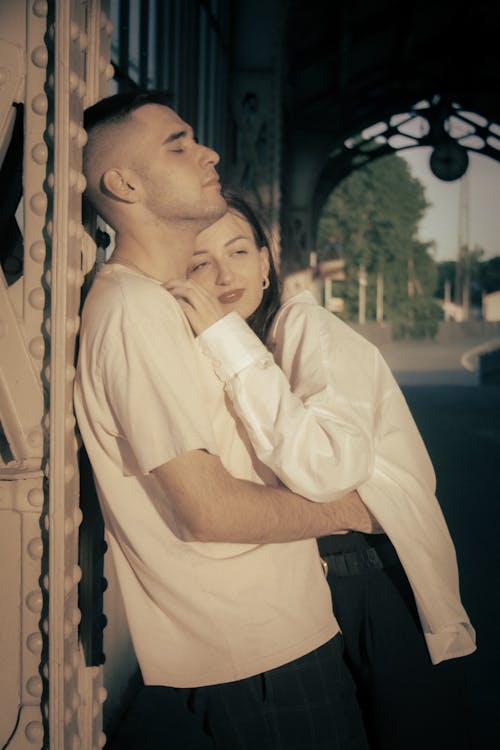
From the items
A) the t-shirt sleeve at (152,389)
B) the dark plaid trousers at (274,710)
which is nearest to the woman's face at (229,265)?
the t-shirt sleeve at (152,389)

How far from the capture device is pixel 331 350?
1.84 meters

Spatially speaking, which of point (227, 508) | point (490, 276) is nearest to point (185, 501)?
point (227, 508)

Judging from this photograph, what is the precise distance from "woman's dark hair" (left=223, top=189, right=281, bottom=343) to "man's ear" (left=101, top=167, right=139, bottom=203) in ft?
2.21

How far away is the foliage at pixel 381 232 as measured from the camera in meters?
54.9

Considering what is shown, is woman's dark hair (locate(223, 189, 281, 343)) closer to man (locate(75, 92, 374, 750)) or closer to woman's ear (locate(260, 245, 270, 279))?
woman's ear (locate(260, 245, 270, 279))

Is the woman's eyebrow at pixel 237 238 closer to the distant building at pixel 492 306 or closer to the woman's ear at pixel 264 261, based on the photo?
the woman's ear at pixel 264 261

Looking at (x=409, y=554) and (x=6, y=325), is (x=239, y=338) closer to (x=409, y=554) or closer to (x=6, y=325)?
(x=6, y=325)

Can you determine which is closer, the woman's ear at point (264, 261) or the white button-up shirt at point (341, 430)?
the white button-up shirt at point (341, 430)

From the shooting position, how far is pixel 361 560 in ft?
6.52

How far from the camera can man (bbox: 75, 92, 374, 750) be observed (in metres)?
1.46

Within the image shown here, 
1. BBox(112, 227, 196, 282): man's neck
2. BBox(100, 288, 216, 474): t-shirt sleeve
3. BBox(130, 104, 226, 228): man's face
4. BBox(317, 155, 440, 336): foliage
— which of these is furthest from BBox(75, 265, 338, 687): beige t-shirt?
BBox(317, 155, 440, 336): foliage

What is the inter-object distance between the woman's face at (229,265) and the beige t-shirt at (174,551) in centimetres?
56

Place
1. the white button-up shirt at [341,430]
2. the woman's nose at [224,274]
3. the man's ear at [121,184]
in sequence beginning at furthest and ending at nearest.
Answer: the woman's nose at [224,274]
the man's ear at [121,184]
the white button-up shirt at [341,430]

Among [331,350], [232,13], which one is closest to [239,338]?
[331,350]
